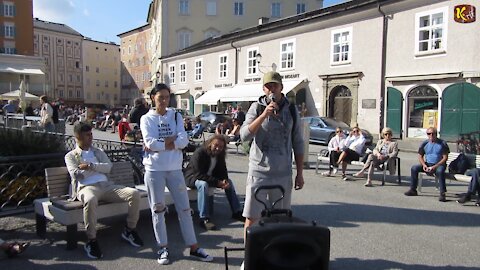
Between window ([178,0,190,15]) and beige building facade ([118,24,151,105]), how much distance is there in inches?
765

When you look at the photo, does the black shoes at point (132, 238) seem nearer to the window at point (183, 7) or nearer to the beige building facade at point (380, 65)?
the beige building facade at point (380, 65)

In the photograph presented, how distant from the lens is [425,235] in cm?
566

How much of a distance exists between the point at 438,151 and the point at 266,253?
6534 mm

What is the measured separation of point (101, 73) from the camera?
89750mm

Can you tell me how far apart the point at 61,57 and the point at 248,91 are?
62.2 m

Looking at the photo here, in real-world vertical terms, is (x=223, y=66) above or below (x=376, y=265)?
above

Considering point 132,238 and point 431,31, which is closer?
point 132,238

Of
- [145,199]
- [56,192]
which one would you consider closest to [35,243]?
[56,192]

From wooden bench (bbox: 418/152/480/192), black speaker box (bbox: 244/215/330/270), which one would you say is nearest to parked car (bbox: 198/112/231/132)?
wooden bench (bbox: 418/152/480/192)

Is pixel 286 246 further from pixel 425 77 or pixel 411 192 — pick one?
pixel 425 77

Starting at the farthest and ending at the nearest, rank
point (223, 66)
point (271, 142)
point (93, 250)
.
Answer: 1. point (223, 66)
2. point (93, 250)
3. point (271, 142)

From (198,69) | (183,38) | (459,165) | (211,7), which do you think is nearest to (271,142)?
(459,165)

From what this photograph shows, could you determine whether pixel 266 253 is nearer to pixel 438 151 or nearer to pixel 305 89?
pixel 438 151

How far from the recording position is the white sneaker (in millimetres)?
4461
